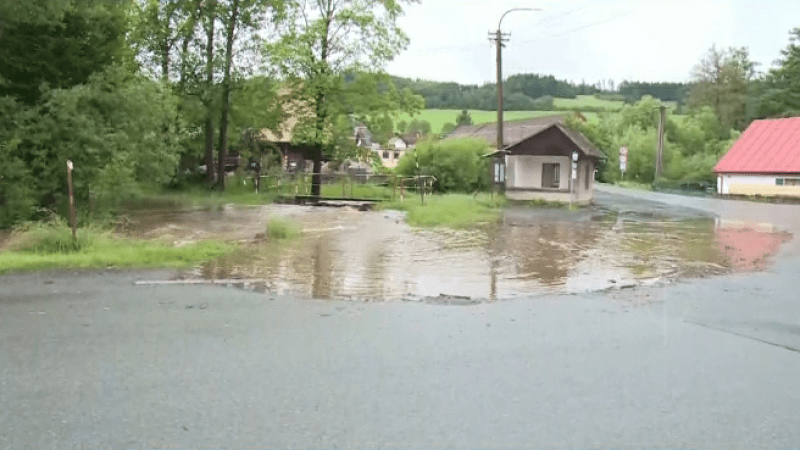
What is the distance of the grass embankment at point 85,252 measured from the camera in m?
12.1

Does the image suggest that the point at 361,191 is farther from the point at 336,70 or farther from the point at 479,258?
the point at 479,258

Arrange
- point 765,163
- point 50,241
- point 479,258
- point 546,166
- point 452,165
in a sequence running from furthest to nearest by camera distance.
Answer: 1. point 765,163
2. point 452,165
3. point 546,166
4. point 479,258
5. point 50,241

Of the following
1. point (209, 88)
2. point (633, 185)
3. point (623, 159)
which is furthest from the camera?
point (623, 159)

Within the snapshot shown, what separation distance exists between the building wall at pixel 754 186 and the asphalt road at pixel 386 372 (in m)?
43.8

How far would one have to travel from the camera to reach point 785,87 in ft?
232

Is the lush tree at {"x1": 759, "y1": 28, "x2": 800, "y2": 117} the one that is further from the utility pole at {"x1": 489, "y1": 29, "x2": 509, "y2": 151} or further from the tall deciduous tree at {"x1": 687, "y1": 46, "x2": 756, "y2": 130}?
the utility pole at {"x1": 489, "y1": 29, "x2": 509, "y2": 151}

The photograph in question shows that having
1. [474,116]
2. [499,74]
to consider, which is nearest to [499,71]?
[499,74]

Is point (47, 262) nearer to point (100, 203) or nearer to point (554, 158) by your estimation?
point (100, 203)

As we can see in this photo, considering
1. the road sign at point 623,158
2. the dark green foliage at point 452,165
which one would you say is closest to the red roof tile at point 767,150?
the road sign at point 623,158

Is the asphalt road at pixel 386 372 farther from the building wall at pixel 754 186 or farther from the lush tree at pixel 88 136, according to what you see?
the building wall at pixel 754 186

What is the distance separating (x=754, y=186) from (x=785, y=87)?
2484 cm

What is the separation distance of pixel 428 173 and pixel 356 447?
119 ft

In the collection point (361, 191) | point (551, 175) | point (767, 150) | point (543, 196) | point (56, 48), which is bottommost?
point (543, 196)

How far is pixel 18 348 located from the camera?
280 inches
